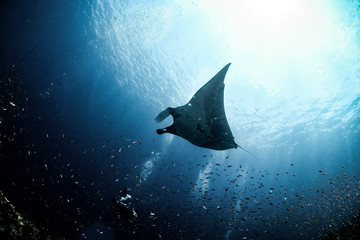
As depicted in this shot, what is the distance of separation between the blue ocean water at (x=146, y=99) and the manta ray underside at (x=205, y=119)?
9.93ft

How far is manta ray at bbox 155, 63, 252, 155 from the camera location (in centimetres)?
479

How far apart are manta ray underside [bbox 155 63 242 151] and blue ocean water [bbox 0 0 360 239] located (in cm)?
303

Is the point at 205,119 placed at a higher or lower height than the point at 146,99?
lower

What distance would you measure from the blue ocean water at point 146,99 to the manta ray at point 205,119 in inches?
119

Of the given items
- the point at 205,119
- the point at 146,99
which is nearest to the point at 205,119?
the point at 205,119

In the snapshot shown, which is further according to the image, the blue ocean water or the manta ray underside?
the blue ocean water

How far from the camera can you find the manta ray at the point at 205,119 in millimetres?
4793

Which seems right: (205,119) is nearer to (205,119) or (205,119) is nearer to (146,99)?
(205,119)

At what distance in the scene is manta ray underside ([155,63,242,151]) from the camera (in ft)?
15.7

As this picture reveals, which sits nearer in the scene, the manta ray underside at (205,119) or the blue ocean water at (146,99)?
the manta ray underside at (205,119)

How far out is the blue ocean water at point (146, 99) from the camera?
1316 cm

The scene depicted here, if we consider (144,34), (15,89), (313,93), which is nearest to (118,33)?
(144,34)

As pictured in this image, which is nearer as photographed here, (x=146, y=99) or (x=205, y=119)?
(x=205, y=119)

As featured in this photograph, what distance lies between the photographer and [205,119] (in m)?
5.09
